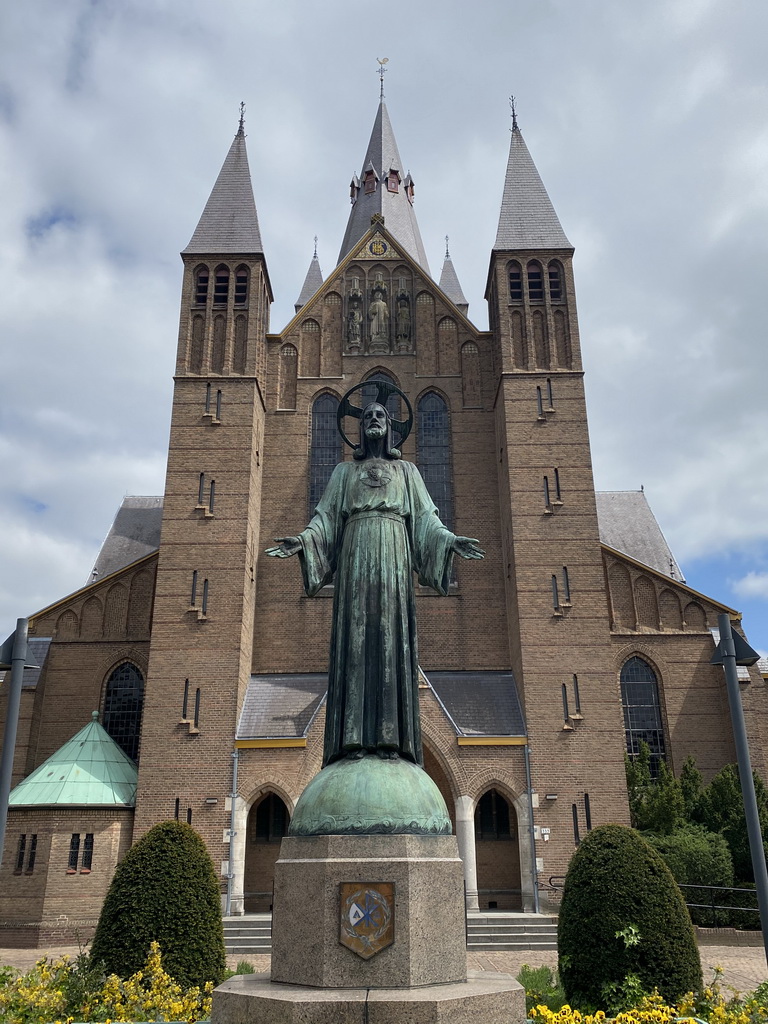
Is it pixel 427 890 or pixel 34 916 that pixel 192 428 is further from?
pixel 427 890

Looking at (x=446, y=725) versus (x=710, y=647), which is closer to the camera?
(x=446, y=725)

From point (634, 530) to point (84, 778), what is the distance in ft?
70.8

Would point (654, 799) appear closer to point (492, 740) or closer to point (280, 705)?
point (492, 740)

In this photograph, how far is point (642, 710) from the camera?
26.1 metres

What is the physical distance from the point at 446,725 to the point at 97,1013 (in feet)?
50.0

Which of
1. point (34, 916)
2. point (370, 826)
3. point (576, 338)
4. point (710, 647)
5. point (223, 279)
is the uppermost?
point (223, 279)

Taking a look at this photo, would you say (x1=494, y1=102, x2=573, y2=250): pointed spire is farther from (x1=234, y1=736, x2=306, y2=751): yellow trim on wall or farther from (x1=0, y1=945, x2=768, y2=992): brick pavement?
(x1=0, y1=945, x2=768, y2=992): brick pavement

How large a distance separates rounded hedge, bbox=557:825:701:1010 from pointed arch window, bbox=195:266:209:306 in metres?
22.4

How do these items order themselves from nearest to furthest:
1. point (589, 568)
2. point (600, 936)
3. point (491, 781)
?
point (600, 936) < point (491, 781) < point (589, 568)

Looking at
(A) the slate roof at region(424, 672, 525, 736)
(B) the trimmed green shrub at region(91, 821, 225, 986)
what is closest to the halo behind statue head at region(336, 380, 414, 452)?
(B) the trimmed green shrub at region(91, 821, 225, 986)

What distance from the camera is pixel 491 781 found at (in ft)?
71.0

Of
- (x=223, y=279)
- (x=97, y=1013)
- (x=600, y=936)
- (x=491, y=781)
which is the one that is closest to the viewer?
(x=97, y=1013)

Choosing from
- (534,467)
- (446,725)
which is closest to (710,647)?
(534,467)

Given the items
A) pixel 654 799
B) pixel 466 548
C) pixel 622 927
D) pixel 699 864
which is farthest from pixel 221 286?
pixel 622 927
